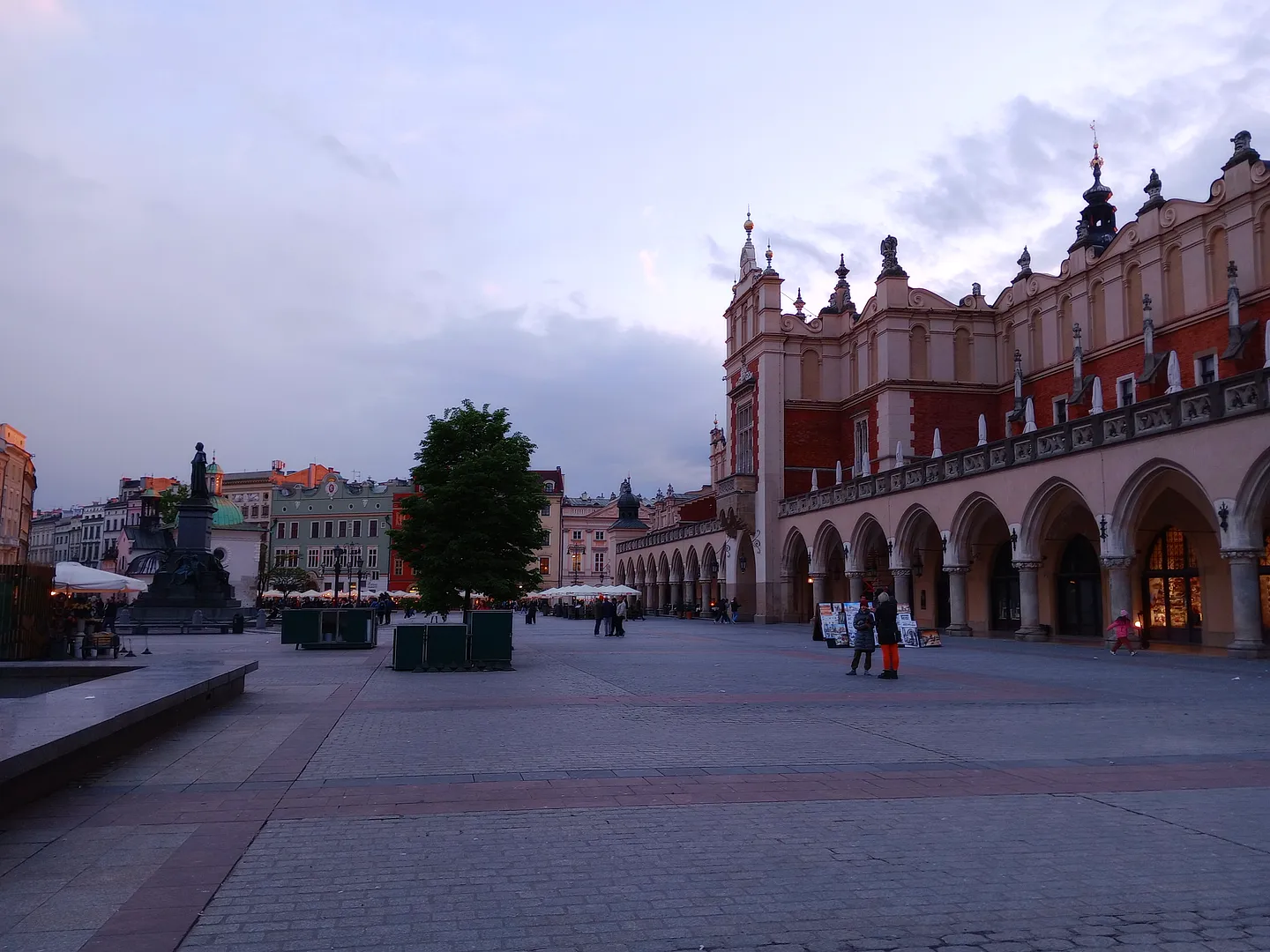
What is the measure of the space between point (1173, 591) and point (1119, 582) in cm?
433

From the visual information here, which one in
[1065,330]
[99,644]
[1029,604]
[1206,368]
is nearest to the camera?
[99,644]

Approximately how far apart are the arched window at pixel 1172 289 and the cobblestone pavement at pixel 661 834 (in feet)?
76.9

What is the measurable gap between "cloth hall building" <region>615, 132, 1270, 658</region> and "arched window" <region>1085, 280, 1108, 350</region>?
0.10 m

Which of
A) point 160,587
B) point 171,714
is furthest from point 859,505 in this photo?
point 171,714

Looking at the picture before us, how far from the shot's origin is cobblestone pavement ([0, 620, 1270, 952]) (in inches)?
183

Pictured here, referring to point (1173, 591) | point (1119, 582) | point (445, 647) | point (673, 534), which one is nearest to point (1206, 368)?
point (1173, 591)

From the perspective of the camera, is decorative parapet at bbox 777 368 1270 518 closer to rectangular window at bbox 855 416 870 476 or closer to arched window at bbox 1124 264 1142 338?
rectangular window at bbox 855 416 870 476

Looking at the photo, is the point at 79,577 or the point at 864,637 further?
the point at 79,577

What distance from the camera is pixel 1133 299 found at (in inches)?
1395

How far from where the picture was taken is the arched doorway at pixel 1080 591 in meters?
32.1

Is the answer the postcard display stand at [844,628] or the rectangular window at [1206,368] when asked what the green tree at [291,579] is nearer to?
the postcard display stand at [844,628]

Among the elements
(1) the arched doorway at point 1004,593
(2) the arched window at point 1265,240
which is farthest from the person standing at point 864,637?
(2) the arched window at point 1265,240

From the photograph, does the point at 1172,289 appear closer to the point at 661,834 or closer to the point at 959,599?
the point at 959,599

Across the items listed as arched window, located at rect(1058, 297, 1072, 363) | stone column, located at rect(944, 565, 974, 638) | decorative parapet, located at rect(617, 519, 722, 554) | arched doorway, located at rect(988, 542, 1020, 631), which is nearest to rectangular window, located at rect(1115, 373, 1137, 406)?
arched window, located at rect(1058, 297, 1072, 363)
